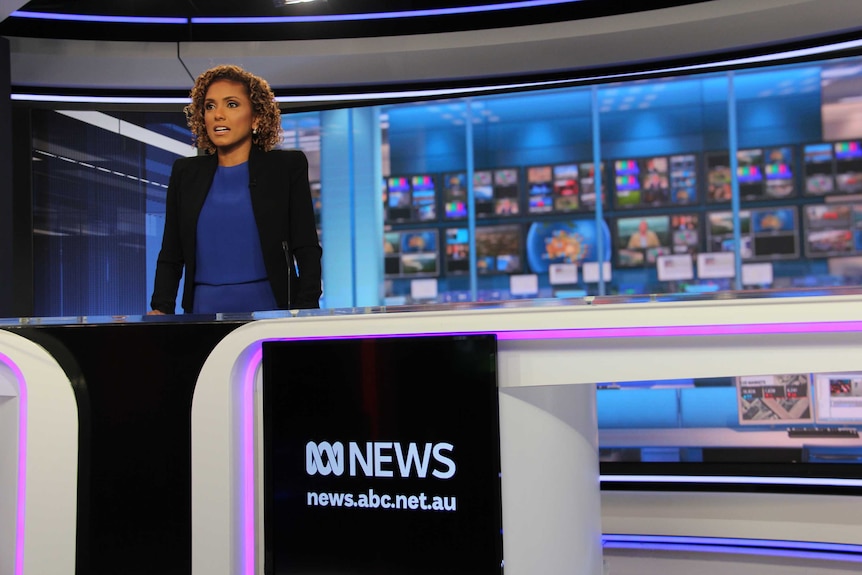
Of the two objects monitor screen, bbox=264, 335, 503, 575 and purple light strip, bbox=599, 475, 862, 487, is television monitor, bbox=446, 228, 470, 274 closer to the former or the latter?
purple light strip, bbox=599, 475, 862, 487

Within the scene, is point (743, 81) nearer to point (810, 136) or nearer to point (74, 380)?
point (810, 136)

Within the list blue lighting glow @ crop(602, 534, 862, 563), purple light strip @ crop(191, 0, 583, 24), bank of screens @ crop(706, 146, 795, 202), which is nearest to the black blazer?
blue lighting glow @ crop(602, 534, 862, 563)

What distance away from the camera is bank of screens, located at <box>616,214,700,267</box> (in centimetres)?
459

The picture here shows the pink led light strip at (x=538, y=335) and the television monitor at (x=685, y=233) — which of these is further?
the television monitor at (x=685, y=233)

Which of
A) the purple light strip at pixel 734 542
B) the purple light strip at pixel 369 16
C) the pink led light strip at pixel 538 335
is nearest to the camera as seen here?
the pink led light strip at pixel 538 335

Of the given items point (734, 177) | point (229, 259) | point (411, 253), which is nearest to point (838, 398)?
point (734, 177)

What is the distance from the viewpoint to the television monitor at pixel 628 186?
15.4 ft

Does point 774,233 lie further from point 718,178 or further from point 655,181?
point 655,181

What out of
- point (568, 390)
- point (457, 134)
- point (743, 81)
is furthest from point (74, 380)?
point (743, 81)

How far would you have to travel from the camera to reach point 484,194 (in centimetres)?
493

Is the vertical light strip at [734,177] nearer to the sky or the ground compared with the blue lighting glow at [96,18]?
nearer to the ground

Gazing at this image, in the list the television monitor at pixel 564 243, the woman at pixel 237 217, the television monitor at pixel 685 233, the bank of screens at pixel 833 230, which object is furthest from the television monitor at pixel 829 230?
the woman at pixel 237 217

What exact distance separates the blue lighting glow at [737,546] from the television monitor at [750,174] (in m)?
2.29

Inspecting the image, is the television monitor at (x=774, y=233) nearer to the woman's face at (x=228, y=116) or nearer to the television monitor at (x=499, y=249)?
the television monitor at (x=499, y=249)
